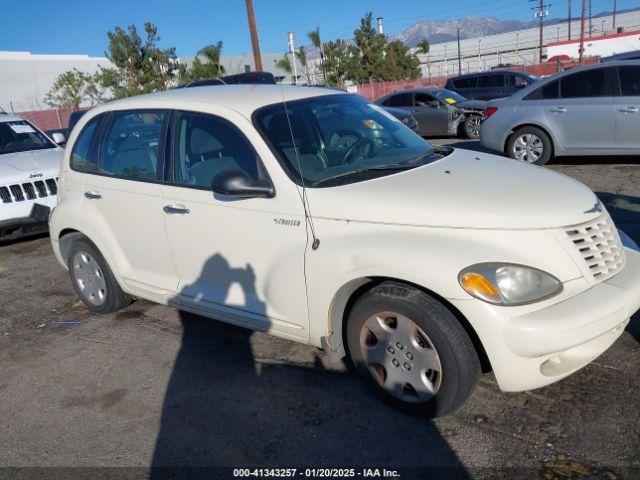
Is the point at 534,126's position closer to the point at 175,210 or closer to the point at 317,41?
the point at 175,210

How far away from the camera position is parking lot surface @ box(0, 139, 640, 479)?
9.29 ft

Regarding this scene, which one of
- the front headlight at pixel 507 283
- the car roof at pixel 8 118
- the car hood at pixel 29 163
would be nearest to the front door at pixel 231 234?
the front headlight at pixel 507 283

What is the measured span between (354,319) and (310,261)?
41 cm

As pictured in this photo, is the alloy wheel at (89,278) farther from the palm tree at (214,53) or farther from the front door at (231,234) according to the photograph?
the palm tree at (214,53)

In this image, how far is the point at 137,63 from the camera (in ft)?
85.9

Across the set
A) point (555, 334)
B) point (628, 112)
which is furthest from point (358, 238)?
point (628, 112)

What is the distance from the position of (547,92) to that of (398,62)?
3424 centimetres

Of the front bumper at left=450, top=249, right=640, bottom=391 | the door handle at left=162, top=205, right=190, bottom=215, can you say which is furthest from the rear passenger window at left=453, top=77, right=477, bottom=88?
the front bumper at left=450, top=249, right=640, bottom=391

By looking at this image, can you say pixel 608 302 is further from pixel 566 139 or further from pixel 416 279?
pixel 566 139

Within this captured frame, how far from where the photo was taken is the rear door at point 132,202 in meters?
4.12

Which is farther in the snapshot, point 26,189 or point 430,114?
point 430,114

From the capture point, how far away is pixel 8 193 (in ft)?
24.0

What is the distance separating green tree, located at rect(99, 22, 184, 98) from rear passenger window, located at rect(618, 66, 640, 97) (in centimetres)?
2151

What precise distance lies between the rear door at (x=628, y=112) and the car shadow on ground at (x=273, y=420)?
22.1ft
